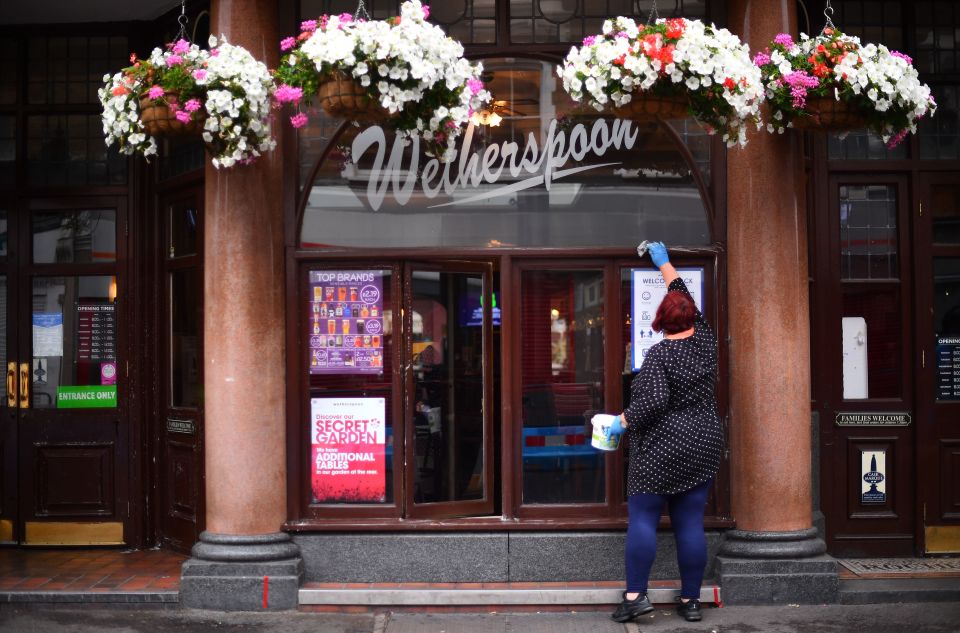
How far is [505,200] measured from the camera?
24.9 ft

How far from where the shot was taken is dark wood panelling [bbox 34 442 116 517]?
8773 mm

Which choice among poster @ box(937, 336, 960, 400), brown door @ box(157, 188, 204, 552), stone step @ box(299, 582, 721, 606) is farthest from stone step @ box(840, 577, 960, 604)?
brown door @ box(157, 188, 204, 552)

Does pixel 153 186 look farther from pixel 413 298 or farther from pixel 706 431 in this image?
pixel 706 431

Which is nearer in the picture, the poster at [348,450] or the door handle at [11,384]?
the poster at [348,450]

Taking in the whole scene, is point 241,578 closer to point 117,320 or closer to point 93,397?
point 93,397

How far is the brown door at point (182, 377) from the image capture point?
27.3 feet

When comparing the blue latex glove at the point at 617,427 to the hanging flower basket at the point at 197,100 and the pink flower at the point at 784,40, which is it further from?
the hanging flower basket at the point at 197,100

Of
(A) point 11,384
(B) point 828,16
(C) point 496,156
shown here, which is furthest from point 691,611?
(A) point 11,384

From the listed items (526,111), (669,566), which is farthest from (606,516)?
(526,111)

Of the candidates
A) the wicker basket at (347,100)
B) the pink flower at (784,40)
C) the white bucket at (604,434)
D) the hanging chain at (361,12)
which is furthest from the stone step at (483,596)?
the hanging chain at (361,12)

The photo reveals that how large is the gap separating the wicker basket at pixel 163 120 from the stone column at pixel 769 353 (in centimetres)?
341

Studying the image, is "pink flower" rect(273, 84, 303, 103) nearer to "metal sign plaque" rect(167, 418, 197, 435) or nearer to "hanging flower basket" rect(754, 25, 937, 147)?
"hanging flower basket" rect(754, 25, 937, 147)

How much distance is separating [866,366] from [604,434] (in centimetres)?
253

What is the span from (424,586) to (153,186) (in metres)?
3.82
